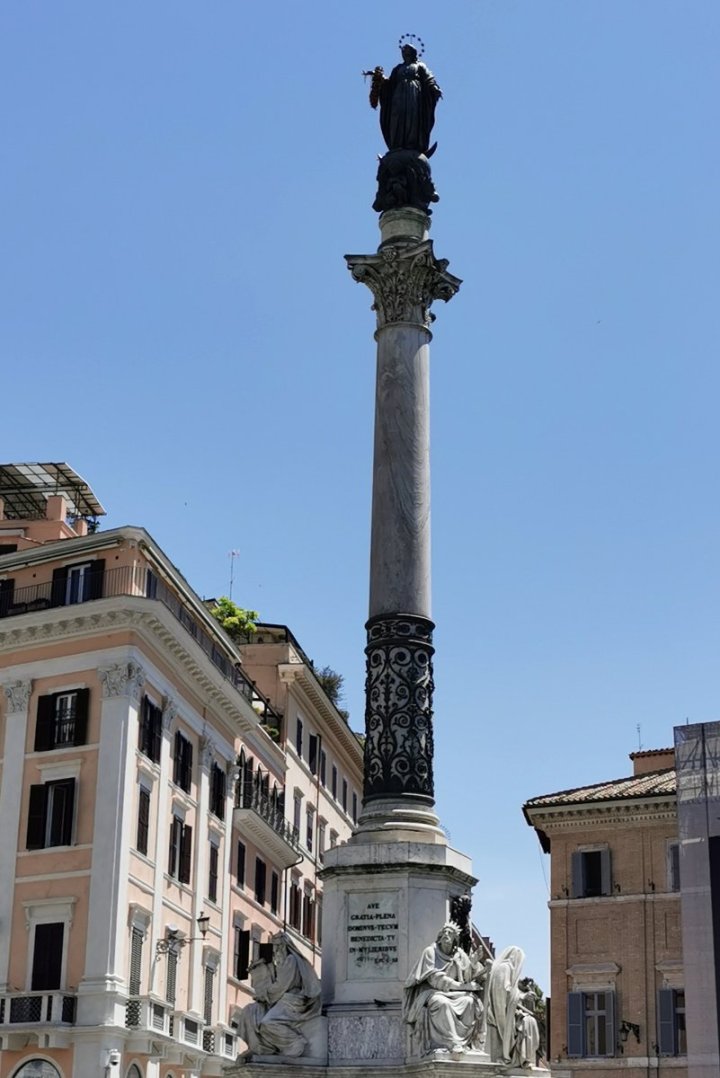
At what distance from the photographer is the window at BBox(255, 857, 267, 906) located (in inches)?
2080

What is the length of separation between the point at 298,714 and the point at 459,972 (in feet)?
134

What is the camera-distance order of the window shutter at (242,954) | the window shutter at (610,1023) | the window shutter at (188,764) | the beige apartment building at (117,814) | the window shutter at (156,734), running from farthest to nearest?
the window shutter at (610,1023), the window shutter at (242,954), the window shutter at (188,764), the window shutter at (156,734), the beige apartment building at (117,814)

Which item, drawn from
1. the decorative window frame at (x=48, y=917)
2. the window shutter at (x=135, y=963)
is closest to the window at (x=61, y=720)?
the decorative window frame at (x=48, y=917)

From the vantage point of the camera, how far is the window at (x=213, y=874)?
47.4 metres

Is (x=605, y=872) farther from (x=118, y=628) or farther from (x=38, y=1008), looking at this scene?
(x=38, y=1008)

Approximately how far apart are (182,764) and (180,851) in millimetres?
2385

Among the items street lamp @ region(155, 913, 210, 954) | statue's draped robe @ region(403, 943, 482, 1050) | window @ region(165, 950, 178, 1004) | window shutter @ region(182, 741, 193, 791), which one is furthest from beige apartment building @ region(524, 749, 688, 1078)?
statue's draped robe @ region(403, 943, 482, 1050)

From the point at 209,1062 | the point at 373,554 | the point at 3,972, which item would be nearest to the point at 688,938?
the point at 209,1062

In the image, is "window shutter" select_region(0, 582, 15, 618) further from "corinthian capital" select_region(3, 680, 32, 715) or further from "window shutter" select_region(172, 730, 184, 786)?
"window shutter" select_region(172, 730, 184, 786)

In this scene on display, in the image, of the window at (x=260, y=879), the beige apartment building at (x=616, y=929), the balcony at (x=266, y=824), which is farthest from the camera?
the window at (x=260, y=879)

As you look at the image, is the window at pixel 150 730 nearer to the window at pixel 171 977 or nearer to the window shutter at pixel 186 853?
the window shutter at pixel 186 853

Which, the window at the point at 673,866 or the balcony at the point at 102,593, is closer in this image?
the balcony at the point at 102,593

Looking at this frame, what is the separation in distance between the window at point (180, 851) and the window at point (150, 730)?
7.60ft

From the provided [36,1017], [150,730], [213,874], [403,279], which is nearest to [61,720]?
[150,730]
